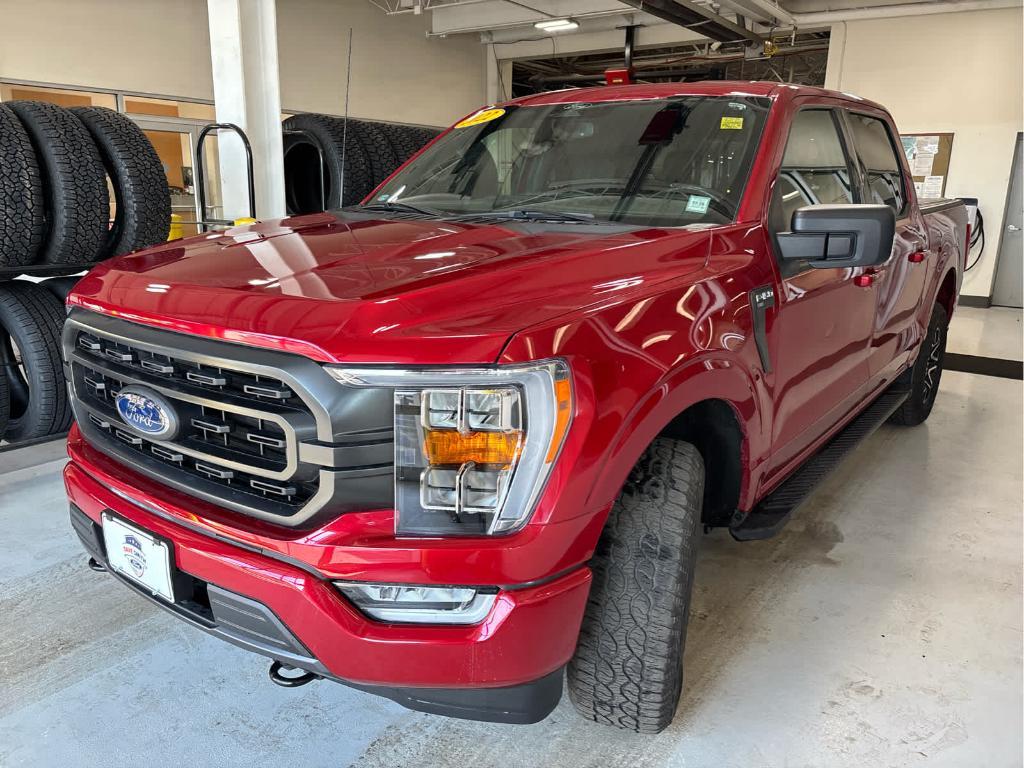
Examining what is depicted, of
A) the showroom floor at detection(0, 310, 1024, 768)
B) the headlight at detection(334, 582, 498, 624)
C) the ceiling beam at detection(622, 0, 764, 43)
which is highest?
the ceiling beam at detection(622, 0, 764, 43)

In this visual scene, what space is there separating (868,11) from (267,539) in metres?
11.0

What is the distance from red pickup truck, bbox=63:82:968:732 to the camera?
129cm

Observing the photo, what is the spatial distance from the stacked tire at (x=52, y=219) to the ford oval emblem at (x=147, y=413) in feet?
6.28

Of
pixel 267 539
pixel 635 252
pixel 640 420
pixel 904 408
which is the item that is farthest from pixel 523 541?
pixel 904 408

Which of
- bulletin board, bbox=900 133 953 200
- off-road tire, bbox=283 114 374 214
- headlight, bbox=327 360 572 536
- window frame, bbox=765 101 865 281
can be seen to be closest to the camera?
headlight, bbox=327 360 572 536

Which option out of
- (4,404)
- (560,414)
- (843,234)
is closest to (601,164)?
(843,234)

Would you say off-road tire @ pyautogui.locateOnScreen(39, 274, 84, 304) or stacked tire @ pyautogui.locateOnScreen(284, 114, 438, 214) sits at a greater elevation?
stacked tire @ pyautogui.locateOnScreen(284, 114, 438, 214)

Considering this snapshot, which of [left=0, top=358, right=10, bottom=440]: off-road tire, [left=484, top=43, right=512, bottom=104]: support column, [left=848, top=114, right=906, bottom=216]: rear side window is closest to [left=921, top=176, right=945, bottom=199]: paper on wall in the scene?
[left=484, top=43, right=512, bottom=104]: support column

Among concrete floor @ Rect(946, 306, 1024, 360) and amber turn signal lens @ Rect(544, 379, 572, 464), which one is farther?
concrete floor @ Rect(946, 306, 1024, 360)

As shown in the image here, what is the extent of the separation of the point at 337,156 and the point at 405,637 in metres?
4.82

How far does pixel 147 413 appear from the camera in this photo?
1557 mm

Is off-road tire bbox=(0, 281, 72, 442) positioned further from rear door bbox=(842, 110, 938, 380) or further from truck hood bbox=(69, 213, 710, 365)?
rear door bbox=(842, 110, 938, 380)

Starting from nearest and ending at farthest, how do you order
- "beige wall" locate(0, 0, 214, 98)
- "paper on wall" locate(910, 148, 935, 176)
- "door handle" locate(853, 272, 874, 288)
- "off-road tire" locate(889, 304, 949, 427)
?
1. "door handle" locate(853, 272, 874, 288)
2. "off-road tire" locate(889, 304, 949, 427)
3. "beige wall" locate(0, 0, 214, 98)
4. "paper on wall" locate(910, 148, 935, 176)

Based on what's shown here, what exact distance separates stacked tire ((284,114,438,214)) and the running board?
11.3ft
